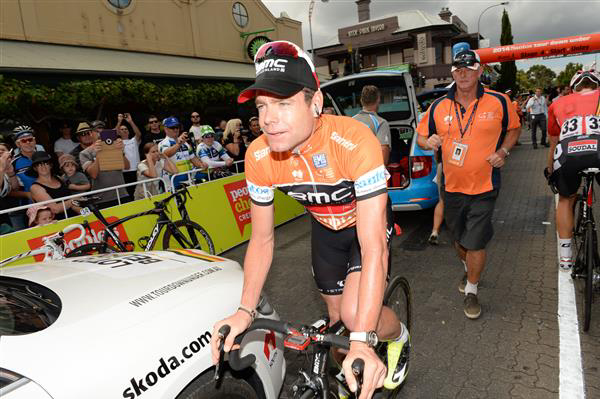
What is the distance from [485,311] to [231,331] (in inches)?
127

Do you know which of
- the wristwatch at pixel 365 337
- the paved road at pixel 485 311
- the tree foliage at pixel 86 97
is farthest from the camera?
the tree foliage at pixel 86 97

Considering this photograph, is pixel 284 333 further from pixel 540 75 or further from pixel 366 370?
pixel 540 75

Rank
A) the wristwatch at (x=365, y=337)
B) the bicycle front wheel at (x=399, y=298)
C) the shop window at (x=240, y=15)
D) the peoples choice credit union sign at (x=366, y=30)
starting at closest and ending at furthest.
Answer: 1. the wristwatch at (x=365, y=337)
2. the bicycle front wheel at (x=399, y=298)
3. the shop window at (x=240, y=15)
4. the peoples choice credit union sign at (x=366, y=30)

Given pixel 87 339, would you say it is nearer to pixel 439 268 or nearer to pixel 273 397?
pixel 273 397

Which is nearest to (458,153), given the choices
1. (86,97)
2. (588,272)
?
(588,272)

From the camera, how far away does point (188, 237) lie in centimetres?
634

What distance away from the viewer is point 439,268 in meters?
5.31

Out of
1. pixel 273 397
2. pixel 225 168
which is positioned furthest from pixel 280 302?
pixel 225 168

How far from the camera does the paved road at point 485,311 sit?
10.1ft

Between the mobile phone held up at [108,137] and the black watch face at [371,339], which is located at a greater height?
the mobile phone held up at [108,137]

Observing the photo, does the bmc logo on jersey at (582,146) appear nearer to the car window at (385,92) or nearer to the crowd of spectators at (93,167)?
the car window at (385,92)

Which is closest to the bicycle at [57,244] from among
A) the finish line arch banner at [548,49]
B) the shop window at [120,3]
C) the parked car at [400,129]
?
the parked car at [400,129]

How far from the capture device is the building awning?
1109 centimetres

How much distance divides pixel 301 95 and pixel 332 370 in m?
1.70
